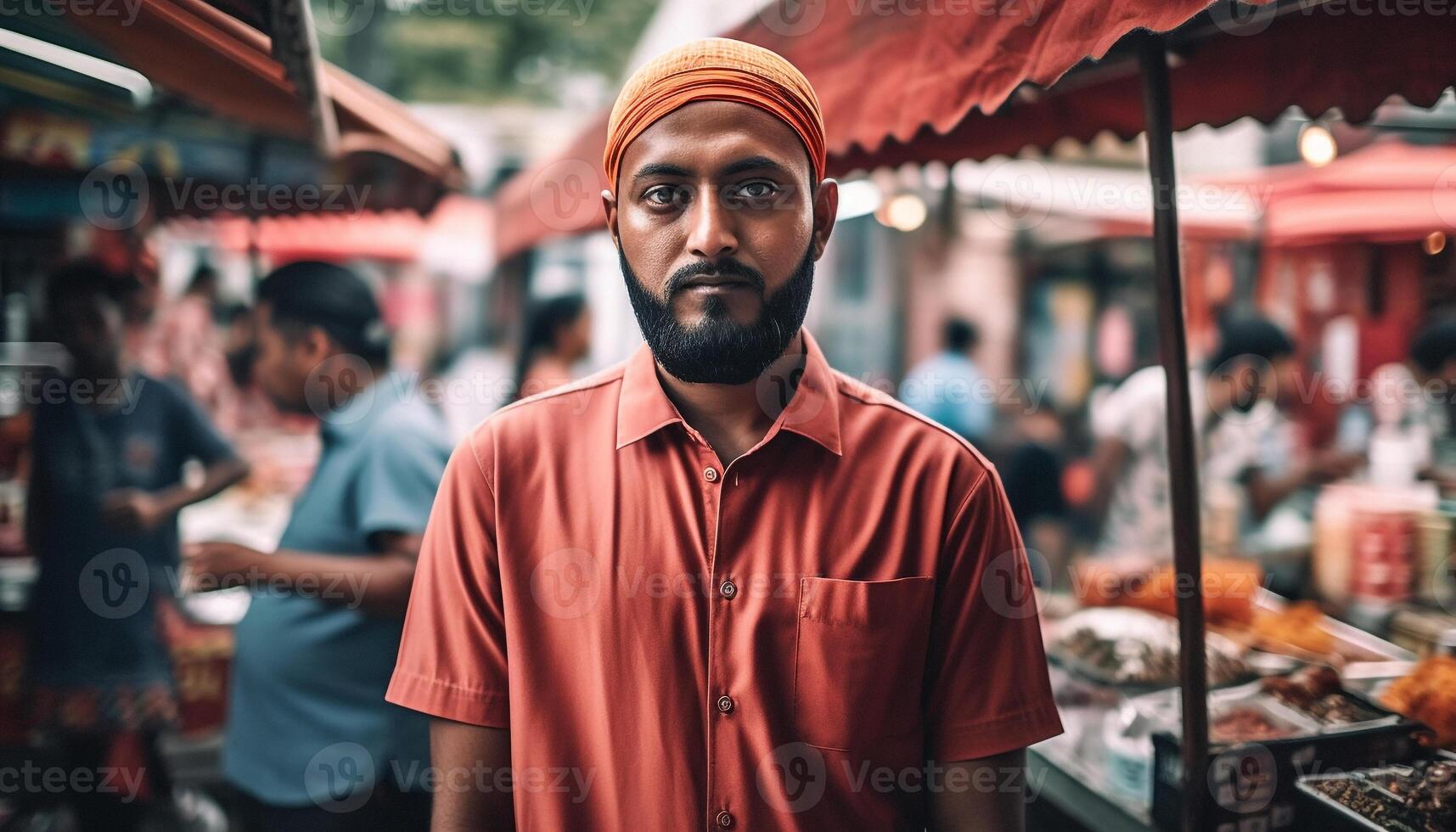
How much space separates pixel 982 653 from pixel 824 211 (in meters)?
0.91

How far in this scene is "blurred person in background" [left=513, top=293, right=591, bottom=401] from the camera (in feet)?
16.2

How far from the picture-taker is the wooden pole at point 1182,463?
2.10m

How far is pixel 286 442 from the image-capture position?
287 inches

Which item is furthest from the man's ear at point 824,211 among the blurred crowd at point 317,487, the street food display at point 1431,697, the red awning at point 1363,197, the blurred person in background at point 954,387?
the blurred person in background at point 954,387

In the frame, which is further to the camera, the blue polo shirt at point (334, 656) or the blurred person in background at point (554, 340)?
the blurred person in background at point (554, 340)

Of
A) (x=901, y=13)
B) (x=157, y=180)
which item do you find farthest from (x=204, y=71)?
(x=157, y=180)

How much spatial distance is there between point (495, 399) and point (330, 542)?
5.06 meters

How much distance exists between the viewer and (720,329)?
1.57 m

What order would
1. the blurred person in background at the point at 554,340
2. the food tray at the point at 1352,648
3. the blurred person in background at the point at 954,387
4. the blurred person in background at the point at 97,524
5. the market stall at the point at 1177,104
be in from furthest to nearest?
the blurred person in background at the point at 954,387 → the blurred person in background at the point at 554,340 → the blurred person in background at the point at 97,524 → the food tray at the point at 1352,648 → the market stall at the point at 1177,104

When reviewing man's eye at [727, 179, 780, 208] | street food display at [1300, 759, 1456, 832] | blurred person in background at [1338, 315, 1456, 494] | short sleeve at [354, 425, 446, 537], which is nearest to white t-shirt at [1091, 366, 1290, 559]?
blurred person in background at [1338, 315, 1456, 494]

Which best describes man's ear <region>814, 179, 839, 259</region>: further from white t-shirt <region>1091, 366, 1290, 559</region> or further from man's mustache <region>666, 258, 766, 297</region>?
white t-shirt <region>1091, 366, 1290, 559</region>

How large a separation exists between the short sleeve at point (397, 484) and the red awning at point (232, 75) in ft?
3.54

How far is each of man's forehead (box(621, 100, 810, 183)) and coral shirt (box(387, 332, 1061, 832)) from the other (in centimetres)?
42

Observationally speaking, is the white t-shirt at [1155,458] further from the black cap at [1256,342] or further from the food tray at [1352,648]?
the food tray at [1352,648]
